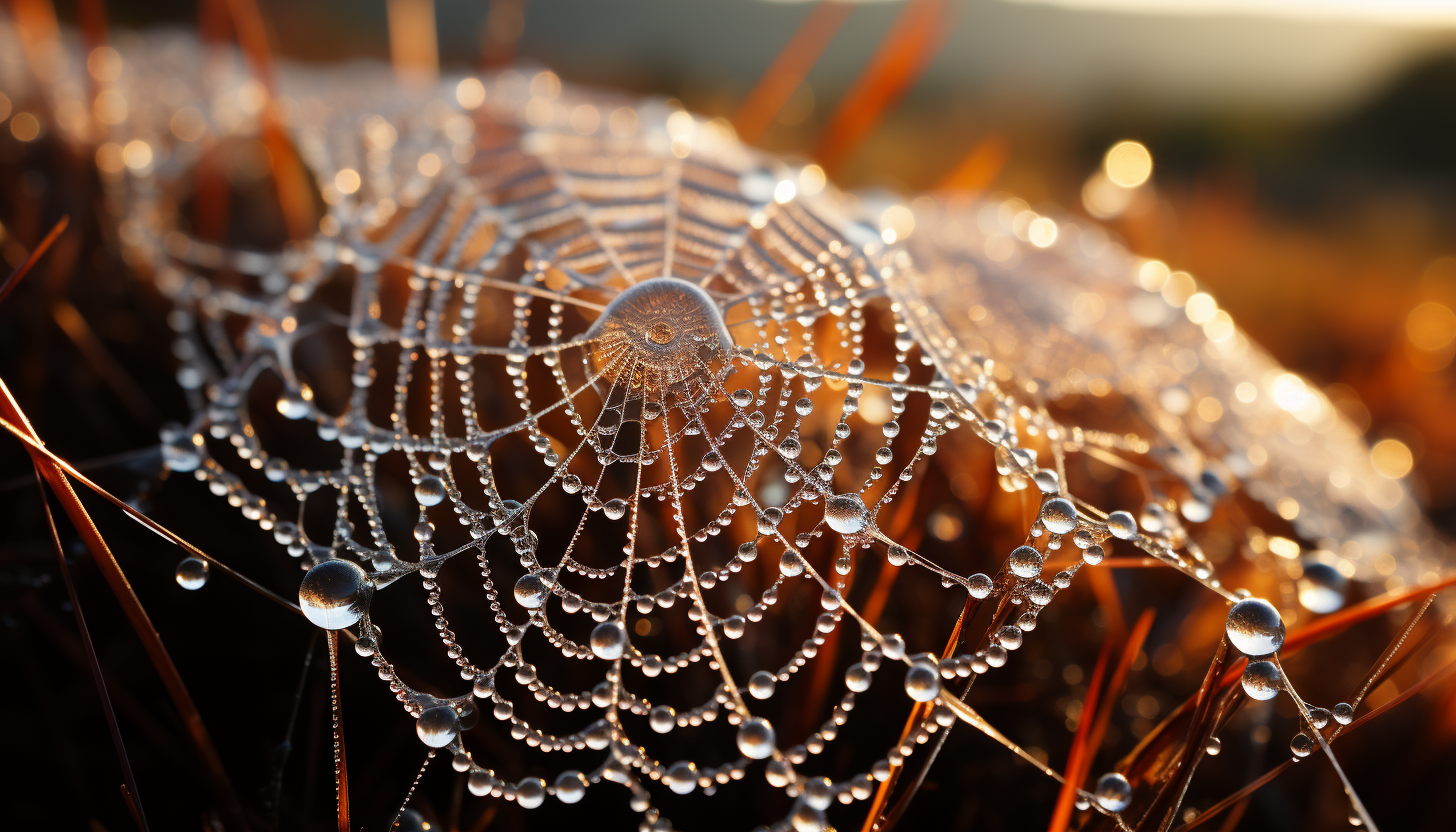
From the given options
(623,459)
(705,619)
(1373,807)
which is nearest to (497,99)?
(623,459)

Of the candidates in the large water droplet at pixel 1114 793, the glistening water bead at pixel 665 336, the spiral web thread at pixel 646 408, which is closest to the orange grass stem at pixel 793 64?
the spiral web thread at pixel 646 408

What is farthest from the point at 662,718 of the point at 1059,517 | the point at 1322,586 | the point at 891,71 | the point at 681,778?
the point at 891,71

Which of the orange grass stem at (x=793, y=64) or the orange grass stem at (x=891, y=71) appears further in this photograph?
the orange grass stem at (x=793, y=64)

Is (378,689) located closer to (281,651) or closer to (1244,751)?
(281,651)

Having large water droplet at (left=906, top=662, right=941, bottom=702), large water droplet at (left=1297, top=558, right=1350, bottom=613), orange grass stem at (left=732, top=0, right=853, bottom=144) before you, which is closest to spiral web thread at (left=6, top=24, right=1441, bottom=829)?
large water droplet at (left=906, top=662, right=941, bottom=702)

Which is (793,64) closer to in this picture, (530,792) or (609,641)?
(609,641)

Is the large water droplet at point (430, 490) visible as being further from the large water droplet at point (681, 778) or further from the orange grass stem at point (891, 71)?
the orange grass stem at point (891, 71)

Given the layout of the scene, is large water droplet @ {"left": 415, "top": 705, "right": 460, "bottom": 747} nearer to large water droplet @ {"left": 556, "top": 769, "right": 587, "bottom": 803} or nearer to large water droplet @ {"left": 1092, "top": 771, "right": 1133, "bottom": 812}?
large water droplet @ {"left": 556, "top": 769, "right": 587, "bottom": 803}
